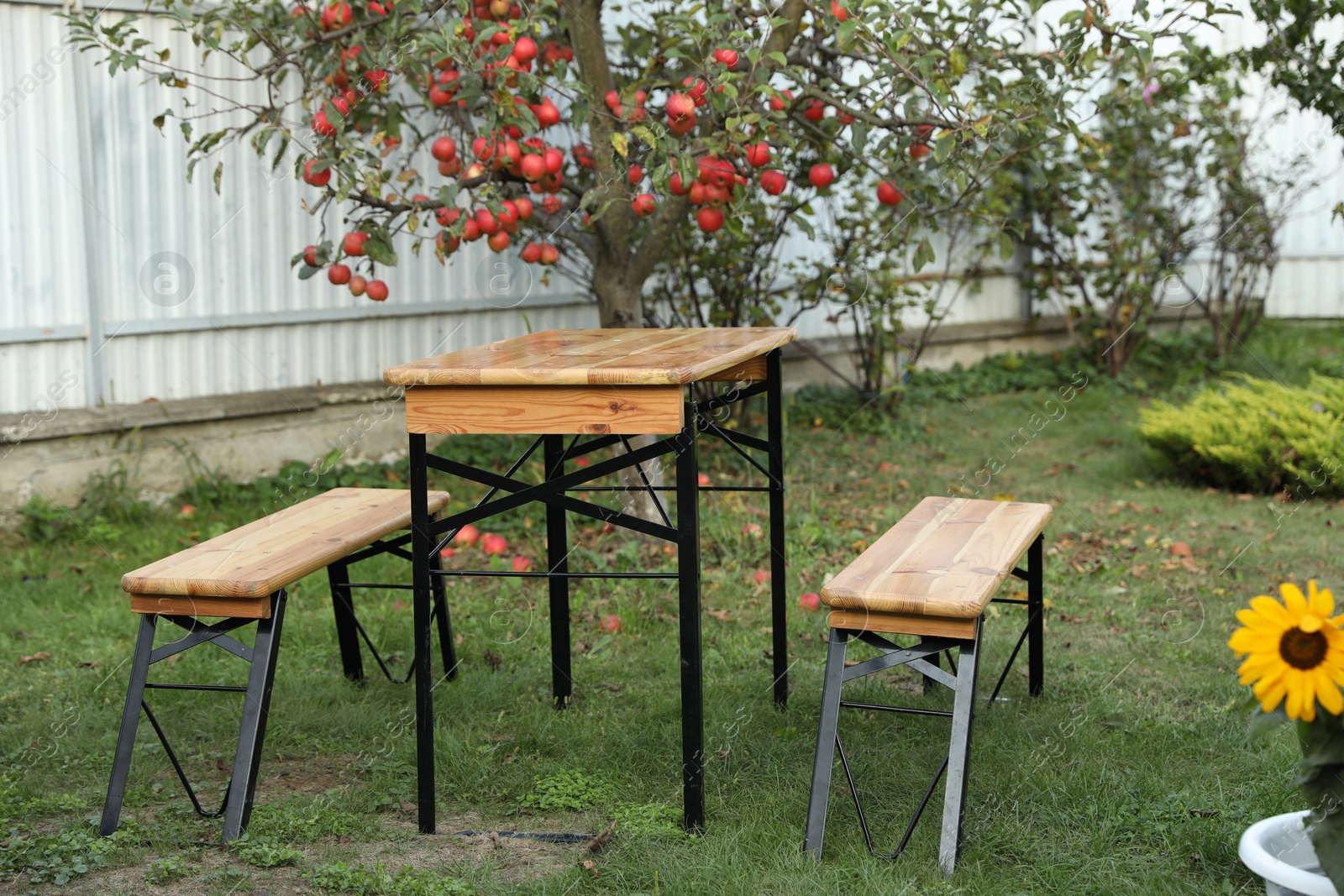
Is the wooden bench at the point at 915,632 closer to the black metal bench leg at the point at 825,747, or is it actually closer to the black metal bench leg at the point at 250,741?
the black metal bench leg at the point at 825,747

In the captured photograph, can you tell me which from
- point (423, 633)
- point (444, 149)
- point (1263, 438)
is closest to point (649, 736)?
point (423, 633)

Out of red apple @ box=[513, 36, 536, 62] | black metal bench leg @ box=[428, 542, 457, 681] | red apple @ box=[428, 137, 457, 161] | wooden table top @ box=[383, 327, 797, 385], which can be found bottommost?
black metal bench leg @ box=[428, 542, 457, 681]

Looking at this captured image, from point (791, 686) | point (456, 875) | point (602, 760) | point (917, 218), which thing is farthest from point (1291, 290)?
point (456, 875)

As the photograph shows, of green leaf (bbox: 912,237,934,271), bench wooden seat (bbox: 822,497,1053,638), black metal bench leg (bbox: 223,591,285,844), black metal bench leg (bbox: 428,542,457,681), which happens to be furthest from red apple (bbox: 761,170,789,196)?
black metal bench leg (bbox: 223,591,285,844)

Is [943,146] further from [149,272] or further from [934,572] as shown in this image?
[149,272]

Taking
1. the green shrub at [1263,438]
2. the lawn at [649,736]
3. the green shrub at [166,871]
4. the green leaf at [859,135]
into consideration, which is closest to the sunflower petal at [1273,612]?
the lawn at [649,736]

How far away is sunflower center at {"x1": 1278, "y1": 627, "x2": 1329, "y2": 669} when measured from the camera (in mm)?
2025

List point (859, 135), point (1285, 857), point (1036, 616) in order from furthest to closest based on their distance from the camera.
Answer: point (859, 135)
point (1036, 616)
point (1285, 857)

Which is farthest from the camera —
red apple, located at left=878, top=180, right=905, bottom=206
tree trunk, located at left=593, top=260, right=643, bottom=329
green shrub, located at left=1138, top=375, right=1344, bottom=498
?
green shrub, located at left=1138, top=375, right=1344, bottom=498

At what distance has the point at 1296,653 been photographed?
204 cm

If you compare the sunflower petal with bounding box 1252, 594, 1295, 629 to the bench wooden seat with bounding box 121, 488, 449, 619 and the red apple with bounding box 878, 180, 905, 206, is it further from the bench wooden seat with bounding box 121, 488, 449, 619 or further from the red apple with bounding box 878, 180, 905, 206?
the red apple with bounding box 878, 180, 905, 206

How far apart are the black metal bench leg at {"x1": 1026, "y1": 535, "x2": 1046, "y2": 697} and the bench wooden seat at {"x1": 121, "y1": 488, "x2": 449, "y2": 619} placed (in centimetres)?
168

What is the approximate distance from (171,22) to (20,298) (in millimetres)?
1434

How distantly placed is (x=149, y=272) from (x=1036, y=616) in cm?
406
